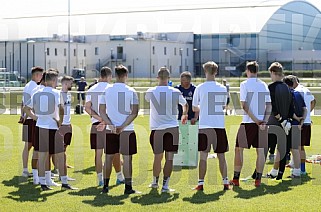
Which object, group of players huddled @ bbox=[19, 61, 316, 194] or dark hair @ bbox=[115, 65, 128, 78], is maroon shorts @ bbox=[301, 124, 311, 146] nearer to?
group of players huddled @ bbox=[19, 61, 316, 194]

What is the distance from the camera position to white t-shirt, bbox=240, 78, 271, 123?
30.1 feet

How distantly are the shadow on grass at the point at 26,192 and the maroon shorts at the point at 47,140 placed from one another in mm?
638

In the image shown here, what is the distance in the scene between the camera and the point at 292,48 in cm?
5947

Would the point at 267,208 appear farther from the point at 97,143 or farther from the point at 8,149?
the point at 8,149

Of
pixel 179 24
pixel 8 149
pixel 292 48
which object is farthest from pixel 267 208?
pixel 292 48

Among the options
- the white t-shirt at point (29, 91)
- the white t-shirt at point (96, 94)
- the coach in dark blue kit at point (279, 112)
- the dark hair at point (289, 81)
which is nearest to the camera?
the white t-shirt at point (96, 94)

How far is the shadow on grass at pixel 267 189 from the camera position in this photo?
28.7ft

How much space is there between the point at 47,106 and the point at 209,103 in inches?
95.6

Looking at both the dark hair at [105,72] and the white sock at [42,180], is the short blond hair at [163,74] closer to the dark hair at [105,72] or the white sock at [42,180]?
the dark hair at [105,72]

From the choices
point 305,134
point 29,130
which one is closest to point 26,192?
point 29,130

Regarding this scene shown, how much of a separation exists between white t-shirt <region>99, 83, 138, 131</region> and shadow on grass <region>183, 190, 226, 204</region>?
1.36 metres

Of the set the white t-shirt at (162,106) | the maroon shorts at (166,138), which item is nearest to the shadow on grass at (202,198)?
the maroon shorts at (166,138)

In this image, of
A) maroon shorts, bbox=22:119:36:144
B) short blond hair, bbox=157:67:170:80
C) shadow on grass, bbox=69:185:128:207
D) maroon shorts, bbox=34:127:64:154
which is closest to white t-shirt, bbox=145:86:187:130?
short blond hair, bbox=157:67:170:80

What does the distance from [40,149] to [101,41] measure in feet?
164
